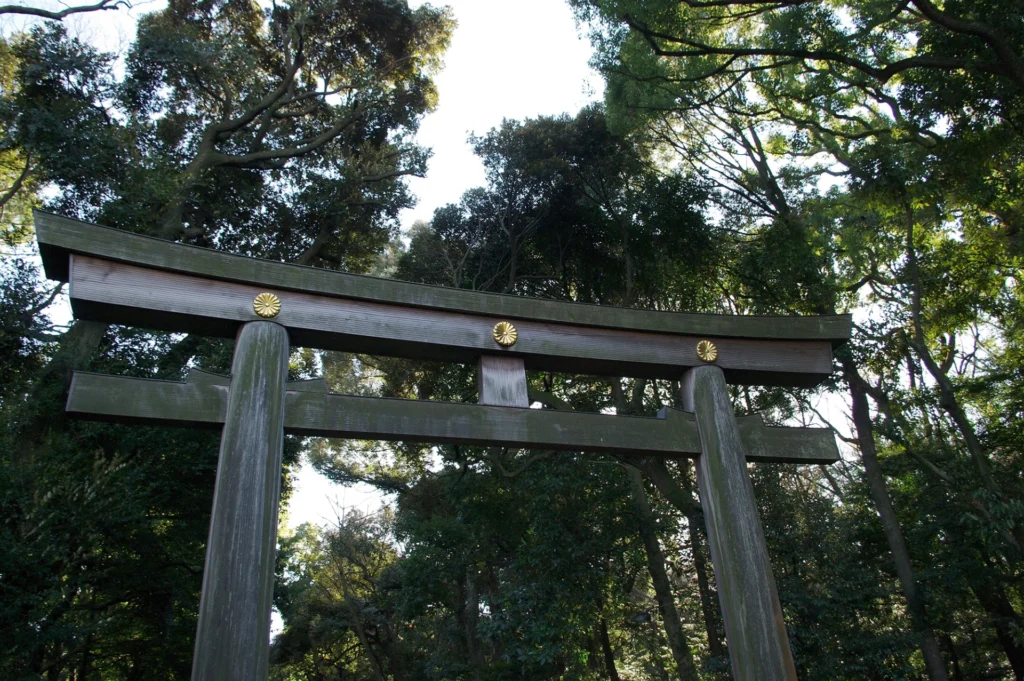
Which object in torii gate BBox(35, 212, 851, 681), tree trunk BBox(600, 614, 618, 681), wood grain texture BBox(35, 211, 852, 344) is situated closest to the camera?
torii gate BBox(35, 212, 851, 681)

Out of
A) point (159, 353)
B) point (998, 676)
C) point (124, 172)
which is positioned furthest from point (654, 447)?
point (998, 676)

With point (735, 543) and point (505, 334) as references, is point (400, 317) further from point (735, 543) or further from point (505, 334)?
point (735, 543)

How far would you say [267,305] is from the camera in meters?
4.31

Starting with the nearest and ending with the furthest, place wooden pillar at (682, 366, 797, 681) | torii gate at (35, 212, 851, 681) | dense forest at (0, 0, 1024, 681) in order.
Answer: torii gate at (35, 212, 851, 681) → wooden pillar at (682, 366, 797, 681) → dense forest at (0, 0, 1024, 681)

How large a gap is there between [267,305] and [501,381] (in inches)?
65.0

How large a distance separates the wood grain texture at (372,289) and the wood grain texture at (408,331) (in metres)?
0.07

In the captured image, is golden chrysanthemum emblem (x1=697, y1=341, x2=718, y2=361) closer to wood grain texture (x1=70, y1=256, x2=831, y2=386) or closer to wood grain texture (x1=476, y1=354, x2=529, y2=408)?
wood grain texture (x1=70, y1=256, x2=831, y2=386)

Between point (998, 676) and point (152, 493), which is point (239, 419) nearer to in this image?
point (152, 493)

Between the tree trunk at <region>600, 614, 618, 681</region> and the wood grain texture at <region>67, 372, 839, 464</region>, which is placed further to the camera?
the tree trunk at <region>600, 614, 618, 681</region>

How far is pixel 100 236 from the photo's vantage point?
4020 millimetres

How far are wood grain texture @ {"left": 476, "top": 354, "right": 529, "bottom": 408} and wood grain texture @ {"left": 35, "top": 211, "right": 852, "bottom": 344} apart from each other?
0.34m

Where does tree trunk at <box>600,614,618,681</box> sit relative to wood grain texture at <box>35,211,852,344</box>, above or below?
below

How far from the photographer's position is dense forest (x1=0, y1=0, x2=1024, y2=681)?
27.3ft

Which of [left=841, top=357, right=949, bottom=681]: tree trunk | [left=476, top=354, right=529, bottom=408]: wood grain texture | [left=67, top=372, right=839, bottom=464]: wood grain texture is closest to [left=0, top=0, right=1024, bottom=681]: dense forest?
[left=841, top=357, right=949, bottom=681]: tree trunk
